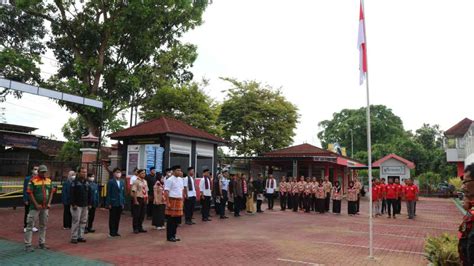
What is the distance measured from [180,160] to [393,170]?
24054 millimetres

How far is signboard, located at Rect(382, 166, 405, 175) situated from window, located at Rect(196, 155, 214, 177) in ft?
71.0

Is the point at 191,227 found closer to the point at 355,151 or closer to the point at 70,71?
the point at 70,71

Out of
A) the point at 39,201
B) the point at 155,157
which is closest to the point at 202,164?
the point at 155,157

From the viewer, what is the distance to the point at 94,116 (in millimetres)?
19297

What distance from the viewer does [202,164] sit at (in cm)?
1631

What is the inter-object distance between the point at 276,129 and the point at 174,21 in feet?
38.4

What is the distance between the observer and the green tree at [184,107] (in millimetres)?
22453

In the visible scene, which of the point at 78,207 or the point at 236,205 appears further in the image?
the point at 236,205

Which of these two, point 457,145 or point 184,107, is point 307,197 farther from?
point 457,145

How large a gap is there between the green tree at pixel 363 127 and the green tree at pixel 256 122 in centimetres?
3136

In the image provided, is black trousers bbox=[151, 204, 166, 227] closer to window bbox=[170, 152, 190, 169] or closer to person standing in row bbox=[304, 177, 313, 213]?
window bbox=[170, 152, 190, 169]

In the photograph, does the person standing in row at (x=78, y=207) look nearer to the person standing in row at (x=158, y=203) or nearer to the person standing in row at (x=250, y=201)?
the person standing in row at (x=158, y=203)

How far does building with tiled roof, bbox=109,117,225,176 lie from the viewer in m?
14.0

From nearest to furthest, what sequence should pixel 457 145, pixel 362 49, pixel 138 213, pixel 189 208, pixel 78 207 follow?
pixel 362 49, pixel 78 207, pixel 138 213, pixel 189 208, pixel 457 145
